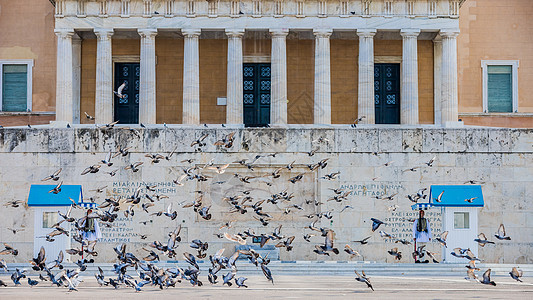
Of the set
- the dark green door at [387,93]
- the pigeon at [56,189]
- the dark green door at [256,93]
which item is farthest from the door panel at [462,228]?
the dark green door at [256,93]

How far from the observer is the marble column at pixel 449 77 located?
64.3m

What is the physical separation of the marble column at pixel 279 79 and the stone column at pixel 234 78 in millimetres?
1835

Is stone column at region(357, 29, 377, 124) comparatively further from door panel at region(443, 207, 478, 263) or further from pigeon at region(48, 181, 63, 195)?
pigeon at region(48, 181, 63, 195)

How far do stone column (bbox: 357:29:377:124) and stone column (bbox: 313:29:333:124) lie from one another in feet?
5.93

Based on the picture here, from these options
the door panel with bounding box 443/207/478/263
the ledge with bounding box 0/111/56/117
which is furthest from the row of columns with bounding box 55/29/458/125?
the door panel with bounding box 443/207/478/263

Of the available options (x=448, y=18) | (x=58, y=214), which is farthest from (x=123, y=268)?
(x=448, y=18)

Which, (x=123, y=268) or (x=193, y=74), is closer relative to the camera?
(x=123, y=268)

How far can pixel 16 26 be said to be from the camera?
70.4 meters

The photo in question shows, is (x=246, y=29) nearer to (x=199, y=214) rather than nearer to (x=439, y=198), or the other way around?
(x=199, y=214)

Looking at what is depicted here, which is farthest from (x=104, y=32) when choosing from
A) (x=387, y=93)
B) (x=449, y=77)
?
(x=449, y=77)

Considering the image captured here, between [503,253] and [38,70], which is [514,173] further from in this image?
[38,70]

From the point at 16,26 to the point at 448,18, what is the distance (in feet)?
87.0

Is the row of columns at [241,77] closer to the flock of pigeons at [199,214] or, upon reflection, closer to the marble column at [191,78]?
the marble column at [191,78]

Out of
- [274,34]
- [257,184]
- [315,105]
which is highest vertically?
[274,34]
